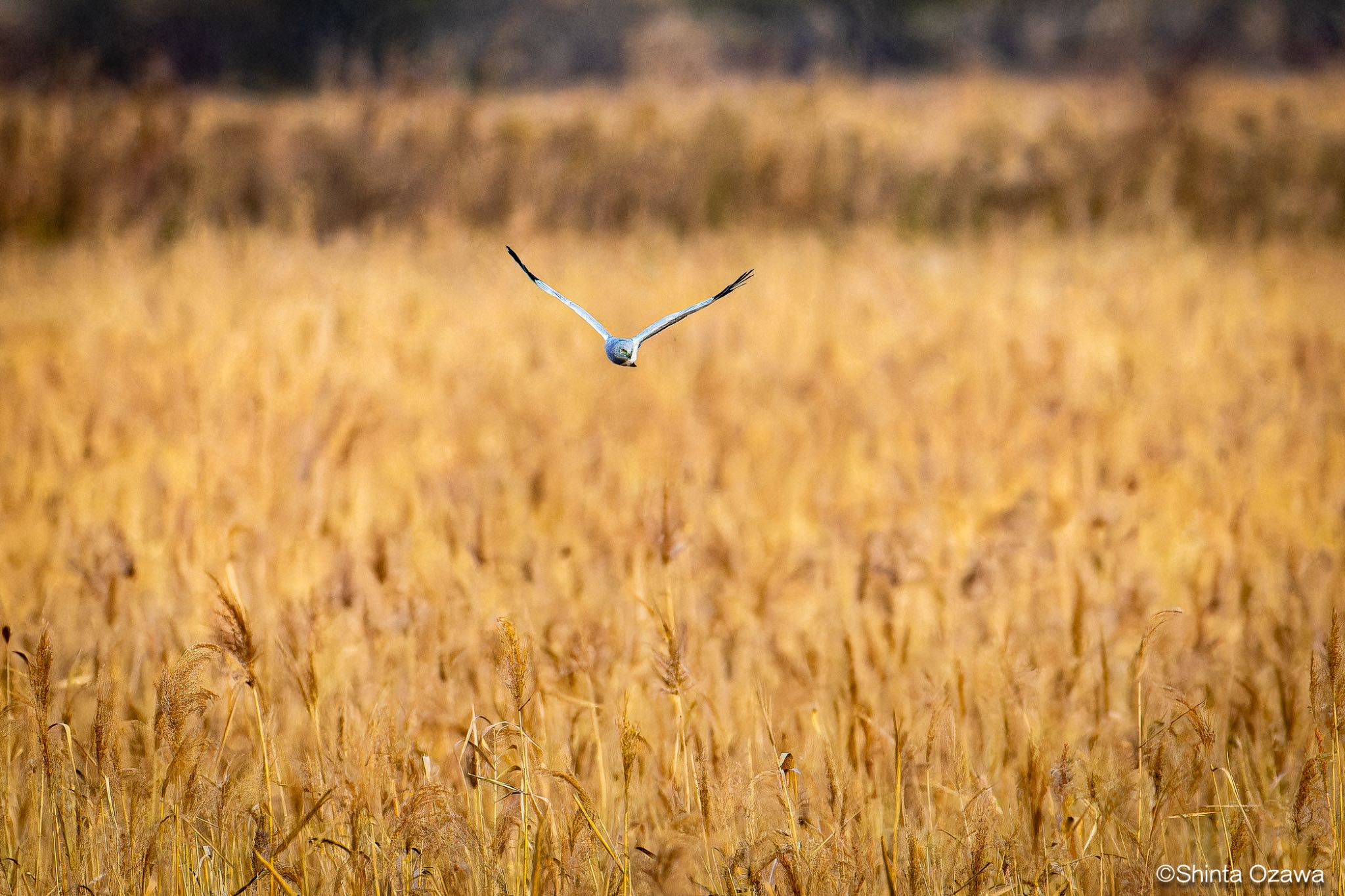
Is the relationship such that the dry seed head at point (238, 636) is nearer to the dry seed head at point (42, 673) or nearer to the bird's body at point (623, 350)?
the dry seed head at point (42, 673)

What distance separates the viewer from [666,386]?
170 inches

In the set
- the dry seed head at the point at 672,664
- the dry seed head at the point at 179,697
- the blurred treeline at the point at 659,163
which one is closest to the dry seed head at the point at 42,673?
the dry seed head at the point at 179,697

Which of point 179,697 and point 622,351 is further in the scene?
point 179,697

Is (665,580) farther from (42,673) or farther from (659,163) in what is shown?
(659,163)

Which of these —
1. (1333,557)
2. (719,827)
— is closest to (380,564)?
(719,827)

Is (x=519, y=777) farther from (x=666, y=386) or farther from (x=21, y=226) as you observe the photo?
(x=21, y=226)

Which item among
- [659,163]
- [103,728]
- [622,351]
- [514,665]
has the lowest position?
[103,728]

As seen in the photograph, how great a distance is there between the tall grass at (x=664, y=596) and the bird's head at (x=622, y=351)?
554 mm

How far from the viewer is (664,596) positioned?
2.10 m

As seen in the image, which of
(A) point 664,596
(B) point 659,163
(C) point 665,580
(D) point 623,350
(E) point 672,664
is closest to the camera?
(D) point 623,350

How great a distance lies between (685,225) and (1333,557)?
667 centimetres

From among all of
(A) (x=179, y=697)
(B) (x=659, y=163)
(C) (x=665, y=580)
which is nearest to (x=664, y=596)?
(C) (x=665, y=580)

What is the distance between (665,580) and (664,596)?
1.23 ft

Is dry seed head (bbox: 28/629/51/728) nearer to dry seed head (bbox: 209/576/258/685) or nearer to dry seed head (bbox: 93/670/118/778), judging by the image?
dry seed head (bbox: 93/670/118/778)
